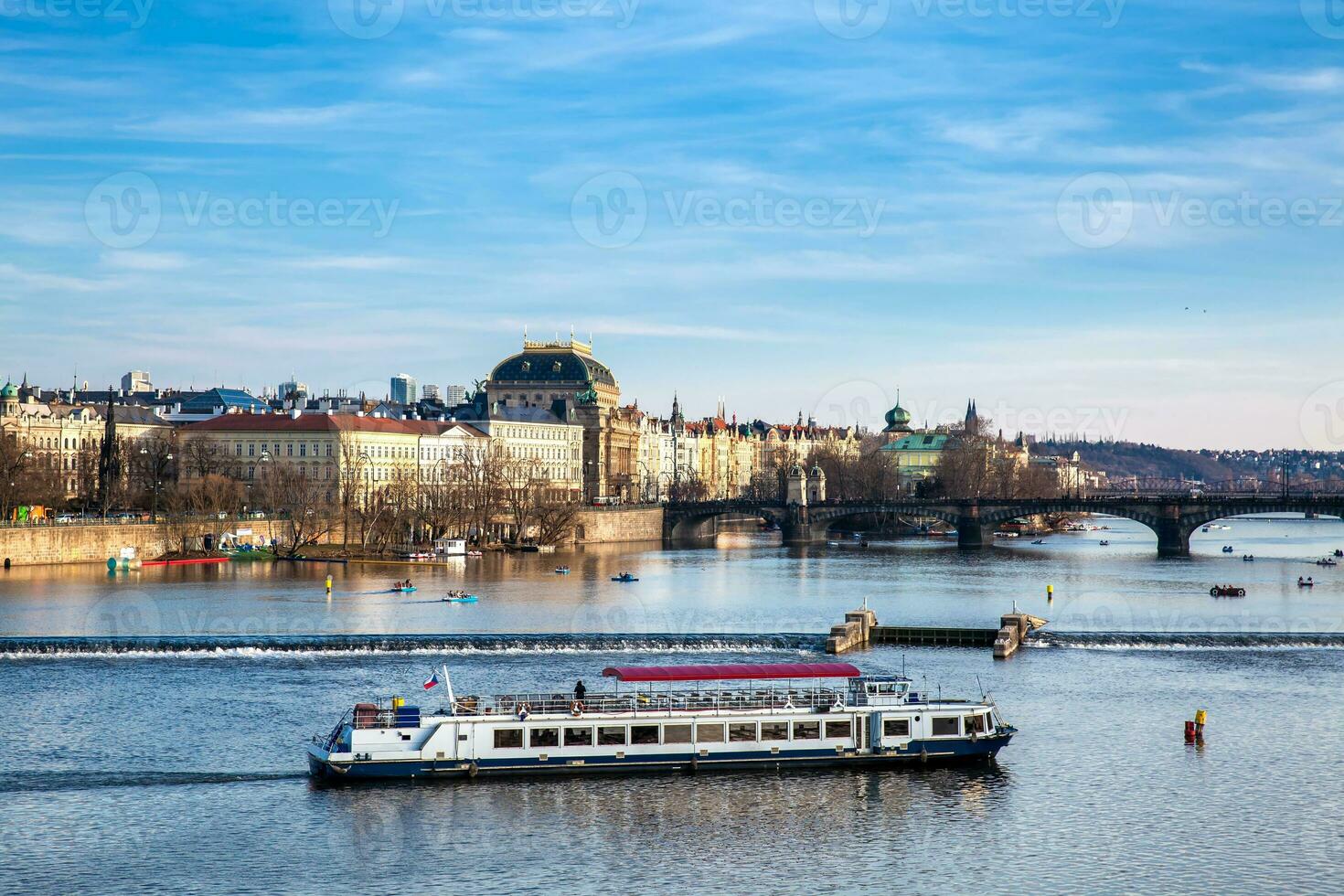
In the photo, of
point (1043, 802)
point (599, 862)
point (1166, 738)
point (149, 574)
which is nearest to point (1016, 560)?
point (149, 574)

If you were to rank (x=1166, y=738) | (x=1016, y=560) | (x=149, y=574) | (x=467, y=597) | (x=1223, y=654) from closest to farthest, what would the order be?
1. (x=1166, y=738)
2. (x=1223, y=654)
3. (x=467, y=597)
4. (x=149, y=574)
5. (x=1016, y=560)

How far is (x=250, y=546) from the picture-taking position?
384 ft

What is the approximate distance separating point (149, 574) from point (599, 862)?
70138 mm

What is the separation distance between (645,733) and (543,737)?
110 inches

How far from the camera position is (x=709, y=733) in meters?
45.5

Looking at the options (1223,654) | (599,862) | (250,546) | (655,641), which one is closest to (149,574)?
(250,546)

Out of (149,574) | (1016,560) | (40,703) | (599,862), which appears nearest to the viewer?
(599,862)

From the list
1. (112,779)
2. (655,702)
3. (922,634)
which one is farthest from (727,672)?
(922,634)

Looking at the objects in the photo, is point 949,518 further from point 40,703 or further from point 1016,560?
point 40,703

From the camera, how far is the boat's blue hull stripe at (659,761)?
43.2 m

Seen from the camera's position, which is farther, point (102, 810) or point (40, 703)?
point (40, 703)

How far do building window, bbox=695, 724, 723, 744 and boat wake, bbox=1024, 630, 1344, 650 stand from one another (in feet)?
84.5

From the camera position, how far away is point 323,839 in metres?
37.6

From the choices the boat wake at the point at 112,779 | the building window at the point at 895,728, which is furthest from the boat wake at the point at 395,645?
the building window at the point at 895,728
